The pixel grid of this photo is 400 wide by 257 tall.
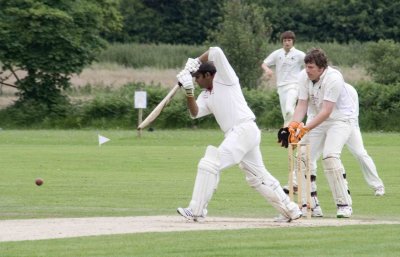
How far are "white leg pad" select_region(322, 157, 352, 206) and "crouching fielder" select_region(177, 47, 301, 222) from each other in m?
1.18

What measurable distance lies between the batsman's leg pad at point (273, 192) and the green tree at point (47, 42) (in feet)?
100

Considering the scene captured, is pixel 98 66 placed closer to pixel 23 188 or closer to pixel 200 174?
pixel 23 188

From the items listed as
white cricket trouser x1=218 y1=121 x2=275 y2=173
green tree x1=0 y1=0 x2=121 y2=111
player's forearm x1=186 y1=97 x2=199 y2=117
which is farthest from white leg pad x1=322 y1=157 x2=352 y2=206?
green tree x1=0 y1=0 x2=121 y2=111

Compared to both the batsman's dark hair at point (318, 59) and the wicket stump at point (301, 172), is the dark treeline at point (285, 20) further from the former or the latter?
the batsman's dark hair at point (318, 59)

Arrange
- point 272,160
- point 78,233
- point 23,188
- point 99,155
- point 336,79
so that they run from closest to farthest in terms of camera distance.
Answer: point 78,233
point 336,79
point 23,188
point 272,160
point 99,155

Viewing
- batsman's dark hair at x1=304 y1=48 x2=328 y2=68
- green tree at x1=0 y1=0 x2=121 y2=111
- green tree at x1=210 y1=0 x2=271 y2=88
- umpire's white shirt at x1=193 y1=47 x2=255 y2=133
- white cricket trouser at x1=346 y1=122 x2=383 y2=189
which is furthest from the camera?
green tree at x1=210 y1=0 x2=271 y2=88

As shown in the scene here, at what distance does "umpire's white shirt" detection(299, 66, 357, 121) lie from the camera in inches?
551

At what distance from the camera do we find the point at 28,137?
111 ft

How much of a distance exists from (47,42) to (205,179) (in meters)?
32.2

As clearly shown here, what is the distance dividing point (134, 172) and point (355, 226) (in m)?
9.60

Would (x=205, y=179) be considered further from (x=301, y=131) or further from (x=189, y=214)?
(x=301, y=131)

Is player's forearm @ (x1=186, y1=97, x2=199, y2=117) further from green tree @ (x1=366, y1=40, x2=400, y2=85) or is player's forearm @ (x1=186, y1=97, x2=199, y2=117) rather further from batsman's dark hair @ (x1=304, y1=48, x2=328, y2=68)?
green tree @ (x1=366, y1=40, x2=400, y2=85)

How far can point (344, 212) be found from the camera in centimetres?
1407

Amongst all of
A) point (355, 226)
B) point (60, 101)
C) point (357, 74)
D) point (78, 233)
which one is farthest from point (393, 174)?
point (357, 74)
